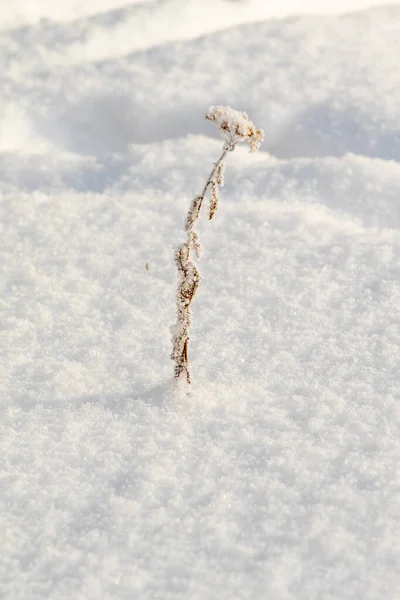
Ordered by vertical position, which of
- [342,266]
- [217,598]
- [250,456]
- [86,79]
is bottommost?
[217,598]

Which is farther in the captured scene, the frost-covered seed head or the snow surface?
the frost-covered seed head

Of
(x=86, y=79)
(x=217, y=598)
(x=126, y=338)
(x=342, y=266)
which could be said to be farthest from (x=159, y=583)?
(x=86, y=79)

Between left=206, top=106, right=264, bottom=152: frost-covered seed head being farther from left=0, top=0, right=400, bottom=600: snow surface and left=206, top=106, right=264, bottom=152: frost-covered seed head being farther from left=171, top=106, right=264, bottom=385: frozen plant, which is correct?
left=0, top=0, right=400, bottom=600: snow surface

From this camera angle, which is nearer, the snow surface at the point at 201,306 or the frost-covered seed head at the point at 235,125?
the snow surface at the point at 201,306

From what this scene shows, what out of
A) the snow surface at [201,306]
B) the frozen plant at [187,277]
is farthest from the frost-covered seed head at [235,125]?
the snow surface at [201,306]

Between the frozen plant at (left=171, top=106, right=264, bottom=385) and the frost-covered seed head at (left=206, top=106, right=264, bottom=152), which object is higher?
the frost-covered seed head at (left=206, top=106, right=264, bottom=152)

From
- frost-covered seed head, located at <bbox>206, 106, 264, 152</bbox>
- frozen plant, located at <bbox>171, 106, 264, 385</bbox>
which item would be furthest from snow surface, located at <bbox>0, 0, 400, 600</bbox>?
frost-covered seed head, located at <bbox>206, 106, 264, 152</bbox>

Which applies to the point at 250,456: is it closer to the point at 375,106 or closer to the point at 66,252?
the point at 66,252

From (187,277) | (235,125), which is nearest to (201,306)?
(187,277)

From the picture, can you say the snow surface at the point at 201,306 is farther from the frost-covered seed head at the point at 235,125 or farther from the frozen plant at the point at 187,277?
the frost-covered seed head at the point at 235,125
